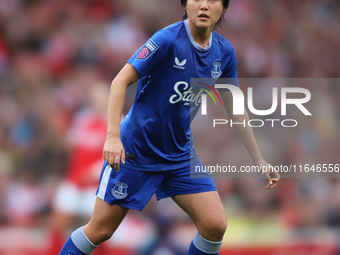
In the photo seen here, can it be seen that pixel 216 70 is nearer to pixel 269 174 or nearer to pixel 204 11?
pixel 204 11

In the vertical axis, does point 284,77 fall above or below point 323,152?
above

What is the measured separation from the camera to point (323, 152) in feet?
22.2

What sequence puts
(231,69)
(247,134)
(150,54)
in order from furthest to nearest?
(247,134) < (231,69) < (150,54)

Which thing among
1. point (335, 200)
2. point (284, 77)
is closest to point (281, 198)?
point (335, 200)

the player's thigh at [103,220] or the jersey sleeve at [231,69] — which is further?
the jersey sleeve at [231,69]

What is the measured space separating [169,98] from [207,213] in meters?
0.75

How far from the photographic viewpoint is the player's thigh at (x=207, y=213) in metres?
2.98

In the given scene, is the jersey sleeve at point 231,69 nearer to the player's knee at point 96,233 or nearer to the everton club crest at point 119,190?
the everton club crest at point 119,190

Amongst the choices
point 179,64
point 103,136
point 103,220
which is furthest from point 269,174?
point 103,136

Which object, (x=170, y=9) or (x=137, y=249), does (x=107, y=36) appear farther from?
(x=137, y=249)

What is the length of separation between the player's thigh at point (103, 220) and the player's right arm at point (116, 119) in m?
0.45

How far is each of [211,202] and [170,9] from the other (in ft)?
16.2

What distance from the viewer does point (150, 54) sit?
2746mm

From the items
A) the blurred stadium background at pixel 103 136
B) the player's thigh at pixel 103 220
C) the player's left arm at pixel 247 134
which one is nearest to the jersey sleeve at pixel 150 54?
the player's left arm at pixel 247 134
